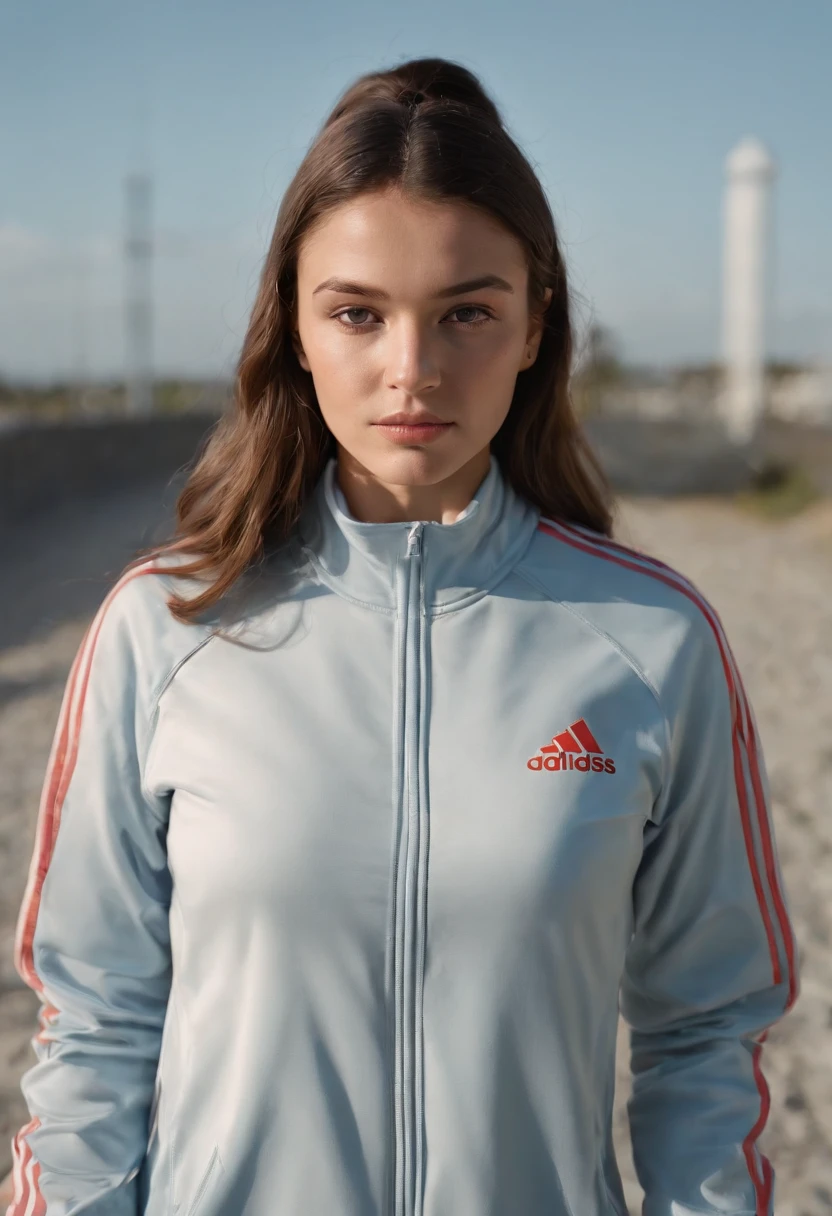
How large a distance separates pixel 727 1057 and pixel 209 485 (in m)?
0.97

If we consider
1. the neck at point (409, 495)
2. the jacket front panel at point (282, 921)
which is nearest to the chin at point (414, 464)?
the neck at point (409, 495)

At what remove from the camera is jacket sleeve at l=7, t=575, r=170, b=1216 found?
1450 mm

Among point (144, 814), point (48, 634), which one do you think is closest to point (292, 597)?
point (144, 814)

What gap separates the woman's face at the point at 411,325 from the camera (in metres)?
1.44

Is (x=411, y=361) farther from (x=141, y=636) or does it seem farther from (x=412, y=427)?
(x=141, y=636)

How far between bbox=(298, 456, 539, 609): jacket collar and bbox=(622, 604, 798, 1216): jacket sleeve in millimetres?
259

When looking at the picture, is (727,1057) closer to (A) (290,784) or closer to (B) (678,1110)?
(B) (678,1110)

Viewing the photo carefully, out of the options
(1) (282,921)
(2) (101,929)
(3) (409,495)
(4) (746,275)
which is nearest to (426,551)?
(3) (409,495)

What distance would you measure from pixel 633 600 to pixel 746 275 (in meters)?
24.7

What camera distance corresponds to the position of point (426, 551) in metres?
1.56

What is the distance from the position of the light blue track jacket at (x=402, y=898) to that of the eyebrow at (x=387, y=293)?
273mm

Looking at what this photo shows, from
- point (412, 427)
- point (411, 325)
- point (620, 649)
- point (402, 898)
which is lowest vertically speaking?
point (402, 898)

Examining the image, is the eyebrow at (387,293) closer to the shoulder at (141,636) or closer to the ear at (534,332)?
the ear at (534,332)

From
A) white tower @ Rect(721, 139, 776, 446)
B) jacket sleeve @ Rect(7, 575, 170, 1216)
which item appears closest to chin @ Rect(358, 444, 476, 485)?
jacket sleeve @ Rect(7, 575, 170, 1216)
